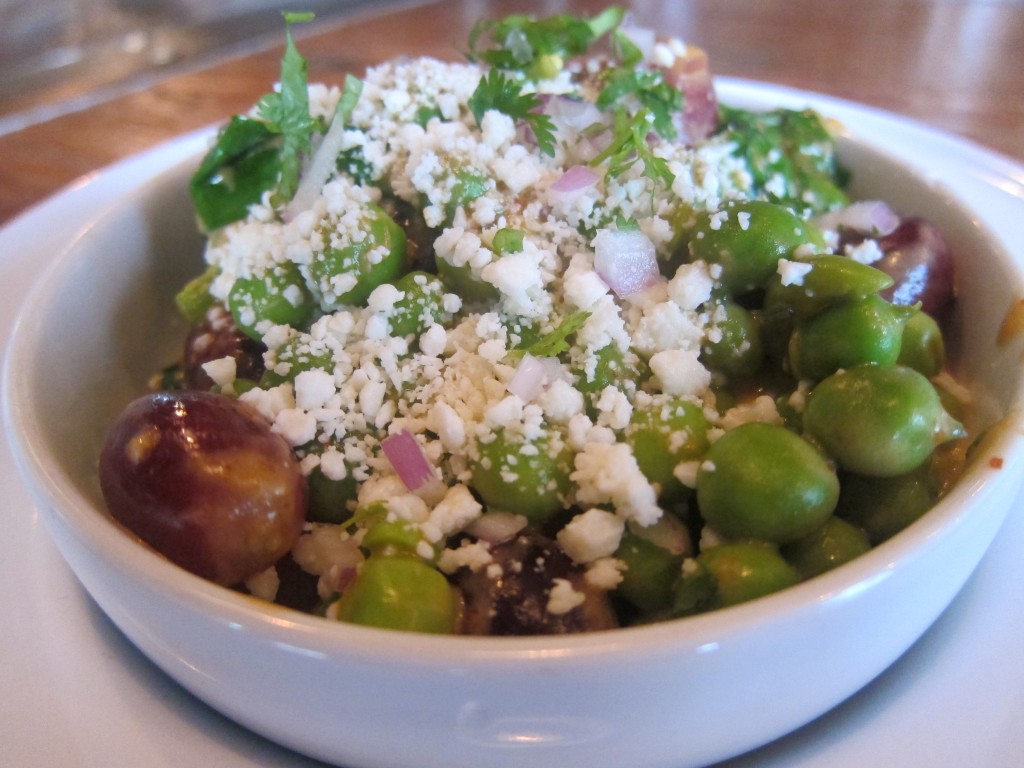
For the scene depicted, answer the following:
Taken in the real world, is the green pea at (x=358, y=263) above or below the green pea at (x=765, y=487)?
above

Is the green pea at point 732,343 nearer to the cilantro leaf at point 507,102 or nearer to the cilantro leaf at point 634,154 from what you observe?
the cilantro leaf at point 634,154

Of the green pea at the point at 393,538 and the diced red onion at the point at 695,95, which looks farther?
the diced red onion at the point at 695,95

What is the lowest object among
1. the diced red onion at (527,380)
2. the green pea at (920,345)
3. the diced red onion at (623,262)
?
the green pea at (920,345)

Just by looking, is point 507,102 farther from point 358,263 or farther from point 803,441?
point 803,441

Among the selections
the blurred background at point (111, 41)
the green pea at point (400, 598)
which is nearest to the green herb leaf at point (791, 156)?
the green pea at point (400, 598)

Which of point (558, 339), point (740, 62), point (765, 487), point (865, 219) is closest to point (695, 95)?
point (865, 219)

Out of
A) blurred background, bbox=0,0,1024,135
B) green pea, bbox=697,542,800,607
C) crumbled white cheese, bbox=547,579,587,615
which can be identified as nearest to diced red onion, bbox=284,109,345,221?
crumbled white cheese, bbox=547,579,587,615

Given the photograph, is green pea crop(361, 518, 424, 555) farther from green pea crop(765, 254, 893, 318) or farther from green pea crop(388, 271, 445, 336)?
green pea crop(765, 254, 893, 318)

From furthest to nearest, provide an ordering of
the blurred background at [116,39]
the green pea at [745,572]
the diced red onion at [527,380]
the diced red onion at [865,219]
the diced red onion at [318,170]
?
the blurred background at [116,39], the diced red onion at [865,219], the diced red onion at [318,170], the diced red onion at [527,380], the green pea at [745,572]
